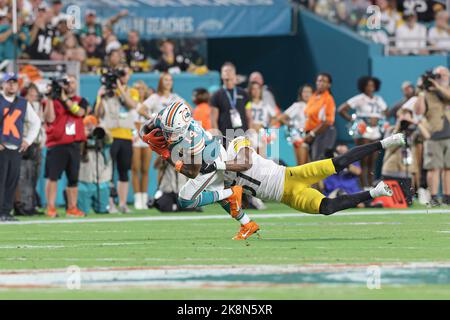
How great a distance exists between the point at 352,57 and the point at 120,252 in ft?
51.0

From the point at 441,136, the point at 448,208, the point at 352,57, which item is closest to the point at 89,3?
the point at 352,57

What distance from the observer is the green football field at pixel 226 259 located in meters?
7.87

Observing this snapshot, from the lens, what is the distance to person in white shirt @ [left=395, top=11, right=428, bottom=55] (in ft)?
81.7

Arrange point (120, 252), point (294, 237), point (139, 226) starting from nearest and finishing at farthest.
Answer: point (120, 252)
point (294, 237)
point (139, 226)

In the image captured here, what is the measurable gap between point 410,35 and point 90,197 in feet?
30.3

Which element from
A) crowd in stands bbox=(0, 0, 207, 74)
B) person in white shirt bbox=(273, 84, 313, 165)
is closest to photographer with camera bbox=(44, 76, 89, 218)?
crowd in stands bbox=(0, 0, 207, 74)

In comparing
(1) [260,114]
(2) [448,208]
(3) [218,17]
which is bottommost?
(2) [448,208]

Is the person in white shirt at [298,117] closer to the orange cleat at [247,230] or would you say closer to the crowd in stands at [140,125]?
the crowd in stands at [140,125]

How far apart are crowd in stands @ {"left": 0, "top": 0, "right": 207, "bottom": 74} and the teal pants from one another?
9.39ft

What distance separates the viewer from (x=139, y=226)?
1517cm

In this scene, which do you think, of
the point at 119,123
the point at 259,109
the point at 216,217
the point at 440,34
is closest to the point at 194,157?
the point at 216,217

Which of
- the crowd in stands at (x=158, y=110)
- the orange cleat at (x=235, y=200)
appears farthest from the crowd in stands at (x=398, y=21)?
the orange cleat at (x=235, y=200)

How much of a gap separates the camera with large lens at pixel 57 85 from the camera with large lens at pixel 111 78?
925mm
